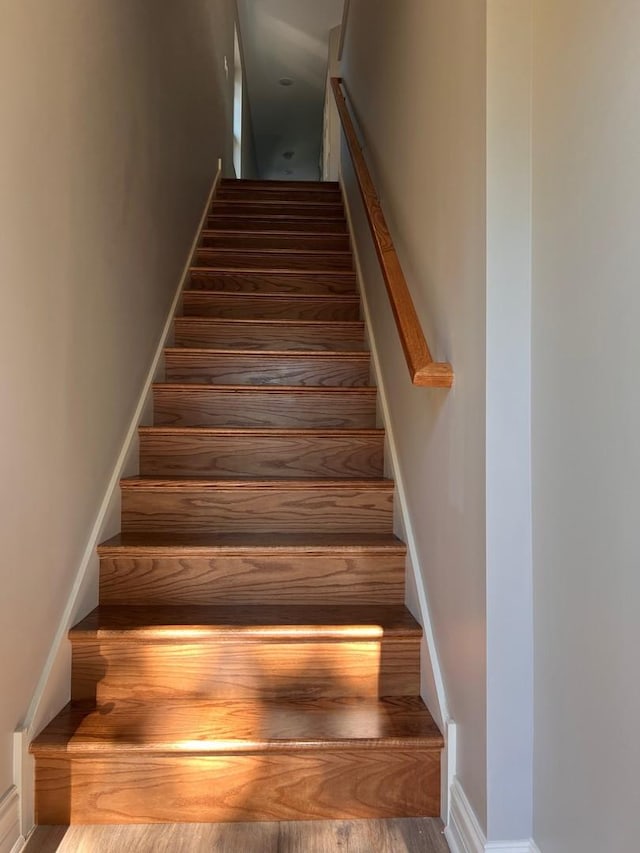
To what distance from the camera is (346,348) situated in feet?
9.01

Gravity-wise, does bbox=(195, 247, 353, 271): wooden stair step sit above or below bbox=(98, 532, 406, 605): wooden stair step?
above

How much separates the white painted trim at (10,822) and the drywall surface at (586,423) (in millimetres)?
Result: 999

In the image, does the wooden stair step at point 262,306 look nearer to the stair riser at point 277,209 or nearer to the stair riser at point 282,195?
the stair riser at point 277,209

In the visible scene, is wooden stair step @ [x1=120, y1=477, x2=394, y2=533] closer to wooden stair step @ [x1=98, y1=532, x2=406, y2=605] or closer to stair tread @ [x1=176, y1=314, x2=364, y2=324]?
wooden stair step @ [x1=98, y1=532, x2=406, y2=605]

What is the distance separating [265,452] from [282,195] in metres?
2.75

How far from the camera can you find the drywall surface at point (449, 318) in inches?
43.8

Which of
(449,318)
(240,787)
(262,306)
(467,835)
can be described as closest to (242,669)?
(240,787)

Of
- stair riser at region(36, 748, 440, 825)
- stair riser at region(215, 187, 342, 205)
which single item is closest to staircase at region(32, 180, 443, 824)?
stair riser at region(36, 748, 440, 825)

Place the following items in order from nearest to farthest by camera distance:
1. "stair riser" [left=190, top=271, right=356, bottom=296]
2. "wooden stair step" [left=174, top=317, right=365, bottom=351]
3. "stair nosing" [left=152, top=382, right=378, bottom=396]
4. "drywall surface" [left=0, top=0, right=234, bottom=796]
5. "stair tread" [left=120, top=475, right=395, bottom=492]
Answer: "drywall surface" [left=0, top=0, right=234, bottom=796] → "stair tread" [left=120, top=475, right=395, bottom=492] → "stair nosing" [left=152, top=382, right=378, bottom=396] → "wooden stair step" [left=174, top=317, right=365, bottom=351] → "stair riser" [left=190, top=271, right=356, bottom=296]

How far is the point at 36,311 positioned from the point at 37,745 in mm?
929

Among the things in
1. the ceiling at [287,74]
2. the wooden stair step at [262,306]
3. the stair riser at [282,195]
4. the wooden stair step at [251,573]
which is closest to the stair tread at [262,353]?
the wooden stair step at [262,306]

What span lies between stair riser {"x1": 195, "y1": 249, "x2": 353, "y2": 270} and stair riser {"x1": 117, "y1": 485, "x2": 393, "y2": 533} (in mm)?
1740

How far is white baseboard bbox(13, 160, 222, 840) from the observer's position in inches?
47.6

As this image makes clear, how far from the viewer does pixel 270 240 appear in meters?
3.52
